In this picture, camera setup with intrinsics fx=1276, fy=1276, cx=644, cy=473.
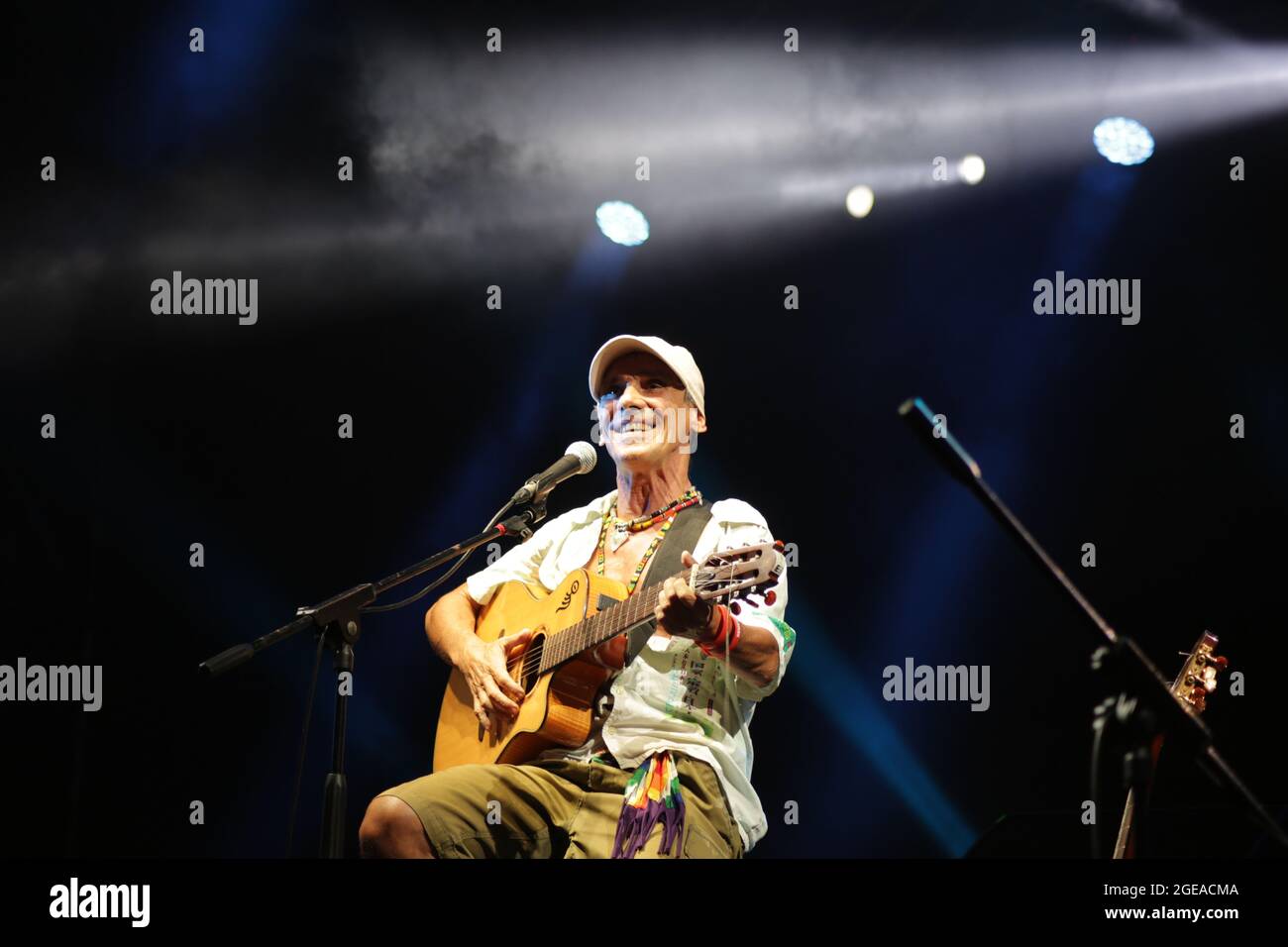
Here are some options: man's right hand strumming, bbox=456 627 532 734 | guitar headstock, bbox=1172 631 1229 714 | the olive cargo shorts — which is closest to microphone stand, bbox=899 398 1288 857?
guitar headstock, bbox=1172 631 1229 714

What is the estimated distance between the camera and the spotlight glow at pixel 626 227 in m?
5.14

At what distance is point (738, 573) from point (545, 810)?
0.88 meters

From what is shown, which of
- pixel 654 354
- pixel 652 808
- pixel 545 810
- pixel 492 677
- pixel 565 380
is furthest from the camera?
pixel 565 380

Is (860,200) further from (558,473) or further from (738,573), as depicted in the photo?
(738,573)

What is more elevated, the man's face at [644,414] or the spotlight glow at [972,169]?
the spotlight glow at [972,169]

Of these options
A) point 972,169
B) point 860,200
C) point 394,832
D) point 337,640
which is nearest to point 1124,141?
point 972,169

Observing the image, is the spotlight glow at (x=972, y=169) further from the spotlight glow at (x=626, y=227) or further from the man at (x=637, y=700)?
the man at (x=637, y=700)

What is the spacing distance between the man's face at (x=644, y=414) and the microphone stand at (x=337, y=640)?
0.43 m

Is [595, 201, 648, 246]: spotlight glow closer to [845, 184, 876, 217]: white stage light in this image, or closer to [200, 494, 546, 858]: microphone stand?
[845, 184, 876, 217]: white stage light

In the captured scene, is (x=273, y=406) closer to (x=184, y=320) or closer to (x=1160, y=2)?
(x=184, y=320)

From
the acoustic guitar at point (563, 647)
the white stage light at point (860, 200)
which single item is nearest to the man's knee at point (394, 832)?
the acoustic guitar at point (563, 647)

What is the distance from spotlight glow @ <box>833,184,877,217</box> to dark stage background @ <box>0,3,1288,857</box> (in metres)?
0.04

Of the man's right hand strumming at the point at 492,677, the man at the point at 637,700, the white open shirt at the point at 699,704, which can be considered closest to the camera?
the man at the point at 637,700

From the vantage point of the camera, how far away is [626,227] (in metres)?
5.14
